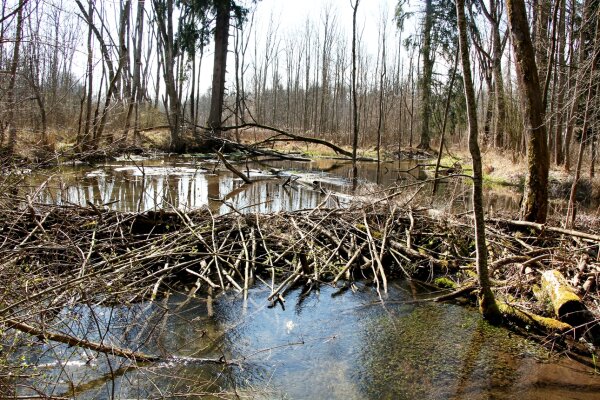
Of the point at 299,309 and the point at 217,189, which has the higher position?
the point at 217,189

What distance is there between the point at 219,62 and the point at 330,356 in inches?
903

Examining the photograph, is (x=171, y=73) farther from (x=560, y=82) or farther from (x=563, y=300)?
(x=563, y=300)

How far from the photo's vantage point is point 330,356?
4660mm

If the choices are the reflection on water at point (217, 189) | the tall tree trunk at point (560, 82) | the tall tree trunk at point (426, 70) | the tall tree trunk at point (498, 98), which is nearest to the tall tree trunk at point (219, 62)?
the reflection on water at point (217, 189)

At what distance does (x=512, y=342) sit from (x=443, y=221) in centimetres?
288

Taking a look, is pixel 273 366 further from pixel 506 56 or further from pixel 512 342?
pixel 506 56

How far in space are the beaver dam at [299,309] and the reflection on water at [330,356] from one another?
20 mm

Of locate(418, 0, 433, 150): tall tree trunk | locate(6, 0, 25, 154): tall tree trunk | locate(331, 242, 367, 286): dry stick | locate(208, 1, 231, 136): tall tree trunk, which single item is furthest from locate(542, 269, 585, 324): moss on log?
locate(418, 0, 433, 150): tall tree trunk

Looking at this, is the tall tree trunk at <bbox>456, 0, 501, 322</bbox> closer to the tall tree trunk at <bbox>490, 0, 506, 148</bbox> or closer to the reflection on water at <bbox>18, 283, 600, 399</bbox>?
the reflection on water at <bbox>18, 283, 600, 399</bbox>

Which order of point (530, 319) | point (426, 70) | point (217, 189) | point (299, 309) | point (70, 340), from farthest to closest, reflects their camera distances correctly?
point (426, 70)
point (217, 189)
point (299, 309)
point (530, 319)
point (70, 340)

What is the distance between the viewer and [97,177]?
628 inches

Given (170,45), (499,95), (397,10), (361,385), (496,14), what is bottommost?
(361,385)

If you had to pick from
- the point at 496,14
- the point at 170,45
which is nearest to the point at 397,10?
the point at 496,14

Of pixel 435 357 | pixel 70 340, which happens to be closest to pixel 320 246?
pixel 435 357
